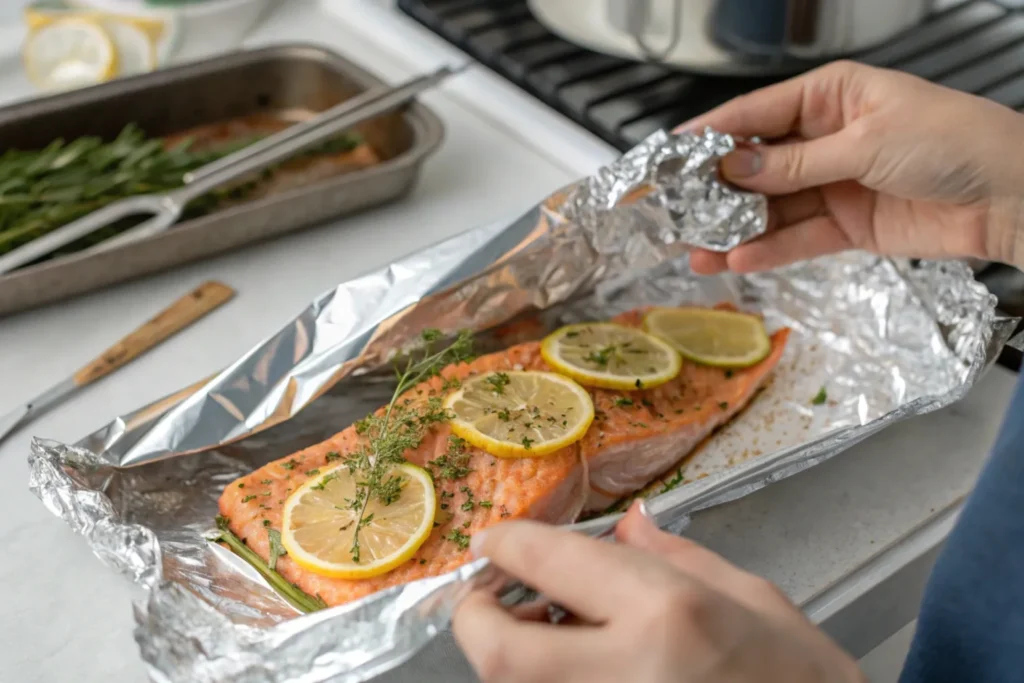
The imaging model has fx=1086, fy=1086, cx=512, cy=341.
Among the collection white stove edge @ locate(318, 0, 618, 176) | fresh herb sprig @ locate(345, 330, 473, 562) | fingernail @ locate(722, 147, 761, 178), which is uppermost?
fingernail @ locate(722, 147, 761, 178)

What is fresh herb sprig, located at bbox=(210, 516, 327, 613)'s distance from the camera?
121cm

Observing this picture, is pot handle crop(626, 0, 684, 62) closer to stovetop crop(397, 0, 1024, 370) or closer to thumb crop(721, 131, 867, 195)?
stovetop crop(397, 0, 1024, 370)

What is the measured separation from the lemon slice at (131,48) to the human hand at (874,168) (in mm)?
1170

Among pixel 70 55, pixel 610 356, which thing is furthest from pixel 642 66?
pixel 70 55

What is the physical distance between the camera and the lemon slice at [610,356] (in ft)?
4.89

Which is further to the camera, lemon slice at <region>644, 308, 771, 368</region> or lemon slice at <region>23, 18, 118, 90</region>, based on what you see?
lemon slice at <region>23, 18, 118, 90</region>

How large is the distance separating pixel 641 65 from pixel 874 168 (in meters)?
0.82

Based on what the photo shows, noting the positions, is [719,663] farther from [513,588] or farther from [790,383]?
[790,383]

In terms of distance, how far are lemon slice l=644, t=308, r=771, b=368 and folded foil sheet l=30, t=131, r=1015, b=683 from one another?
0.19 feet

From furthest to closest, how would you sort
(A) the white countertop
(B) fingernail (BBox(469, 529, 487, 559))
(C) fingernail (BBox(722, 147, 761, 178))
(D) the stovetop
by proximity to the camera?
1. (D) the stovetop
2. (C) fingernail (BBox(722, 147, 761, 178))
3. (A) the white countertop
4. (B) fingernail (BBox(469, 529, 487, 559))

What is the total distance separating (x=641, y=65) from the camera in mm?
2090

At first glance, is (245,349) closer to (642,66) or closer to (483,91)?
(483,91)

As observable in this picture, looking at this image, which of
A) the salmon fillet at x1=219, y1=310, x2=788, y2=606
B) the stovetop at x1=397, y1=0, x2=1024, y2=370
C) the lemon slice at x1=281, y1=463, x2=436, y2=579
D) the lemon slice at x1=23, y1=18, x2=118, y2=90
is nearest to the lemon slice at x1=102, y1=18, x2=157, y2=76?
the lemon slice at x1=23, y1=18, x2=118, y2=90

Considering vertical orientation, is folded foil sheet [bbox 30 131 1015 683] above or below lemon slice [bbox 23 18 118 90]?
below
